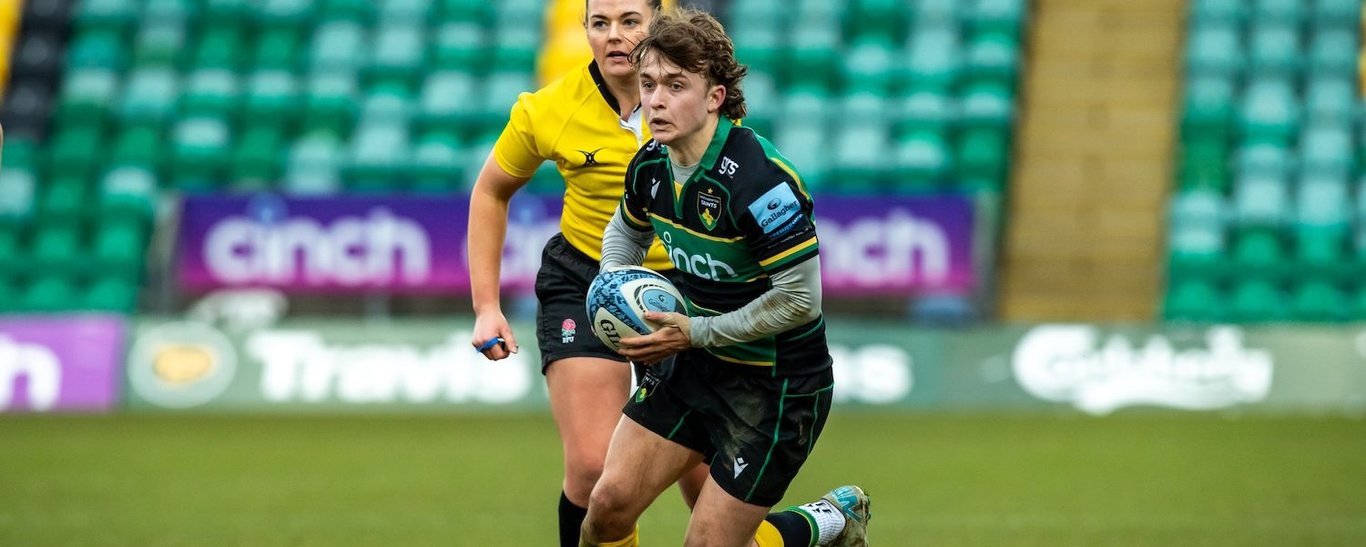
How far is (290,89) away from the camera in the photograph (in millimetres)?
17266

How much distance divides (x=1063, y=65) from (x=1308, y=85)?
2.36 m

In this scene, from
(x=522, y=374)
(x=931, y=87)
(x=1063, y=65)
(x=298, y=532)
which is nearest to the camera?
(x=298, y=532)

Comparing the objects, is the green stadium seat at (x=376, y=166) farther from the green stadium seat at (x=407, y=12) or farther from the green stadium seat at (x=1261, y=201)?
the green stadium seat at (x=1261, y=201)

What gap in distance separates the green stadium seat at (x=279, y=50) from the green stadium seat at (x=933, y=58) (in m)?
6.16

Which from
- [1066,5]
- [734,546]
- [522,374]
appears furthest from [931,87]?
[734,546]

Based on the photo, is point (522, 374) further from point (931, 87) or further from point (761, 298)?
point (761, 298)

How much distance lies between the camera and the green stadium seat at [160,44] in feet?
57.7

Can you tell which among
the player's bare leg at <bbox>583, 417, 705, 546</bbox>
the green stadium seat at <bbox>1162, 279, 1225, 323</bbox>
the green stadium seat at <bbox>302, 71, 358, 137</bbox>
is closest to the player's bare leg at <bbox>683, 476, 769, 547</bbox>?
the player's bare leg at <bbox>583, 417, 705, 546</bbox>

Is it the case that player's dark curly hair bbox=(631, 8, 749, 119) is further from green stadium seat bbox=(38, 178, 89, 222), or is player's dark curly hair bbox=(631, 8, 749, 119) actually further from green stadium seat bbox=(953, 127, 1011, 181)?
green stadium seat bbox=(38, 178, 89, 222)

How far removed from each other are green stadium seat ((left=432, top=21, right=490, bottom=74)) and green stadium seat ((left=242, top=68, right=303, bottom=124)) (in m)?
1.47

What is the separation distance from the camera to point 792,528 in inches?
209

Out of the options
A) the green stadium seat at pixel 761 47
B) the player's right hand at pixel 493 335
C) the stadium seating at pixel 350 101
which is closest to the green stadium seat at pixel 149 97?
the stadium seating at pixel 350 101

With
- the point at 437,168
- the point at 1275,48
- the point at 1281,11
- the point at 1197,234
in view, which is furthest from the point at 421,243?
the point at 1281,11

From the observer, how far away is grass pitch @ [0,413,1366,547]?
7.44m
